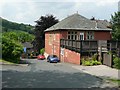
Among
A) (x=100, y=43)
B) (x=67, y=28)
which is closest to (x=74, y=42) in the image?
(x=100, y=43)

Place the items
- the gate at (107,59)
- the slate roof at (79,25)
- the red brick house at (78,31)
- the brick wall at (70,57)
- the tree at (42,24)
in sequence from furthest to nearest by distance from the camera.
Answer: the tree at (42,24), the slate roof at (79,25), the red brick house at (78,31), the brick wall at (70,57), the gate at (107,59)

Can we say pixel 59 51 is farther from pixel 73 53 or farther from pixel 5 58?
pixel 5 58

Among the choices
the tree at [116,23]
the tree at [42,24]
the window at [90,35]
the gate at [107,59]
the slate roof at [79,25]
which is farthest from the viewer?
the tree at [42,24]

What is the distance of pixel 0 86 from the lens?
560 inches

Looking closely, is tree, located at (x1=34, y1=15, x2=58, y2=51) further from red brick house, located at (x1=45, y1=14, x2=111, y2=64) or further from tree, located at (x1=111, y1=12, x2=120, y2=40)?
tree, located at (x1=111, y1=12, x2=120, y2=40)

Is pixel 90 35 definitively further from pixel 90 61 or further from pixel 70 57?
pixel 90 61

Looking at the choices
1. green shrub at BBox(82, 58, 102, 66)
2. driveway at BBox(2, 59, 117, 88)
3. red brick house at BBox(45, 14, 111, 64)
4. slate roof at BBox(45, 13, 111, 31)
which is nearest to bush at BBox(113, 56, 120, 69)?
green shrub at BBox(82, 58, 102, 66)

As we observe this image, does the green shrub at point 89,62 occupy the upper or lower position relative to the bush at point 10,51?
lower

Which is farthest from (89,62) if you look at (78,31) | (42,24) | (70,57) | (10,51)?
(42,24)

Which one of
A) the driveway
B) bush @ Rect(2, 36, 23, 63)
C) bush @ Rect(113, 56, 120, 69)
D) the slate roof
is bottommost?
the driveway

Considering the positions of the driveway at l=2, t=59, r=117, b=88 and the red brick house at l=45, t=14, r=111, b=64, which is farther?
the red brick house at l=45, t=14, r=111, b=64

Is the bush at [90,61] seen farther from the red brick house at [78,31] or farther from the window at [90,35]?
the window at [90,35]

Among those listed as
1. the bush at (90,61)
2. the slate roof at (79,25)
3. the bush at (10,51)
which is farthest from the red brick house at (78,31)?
the bush at (10,51)

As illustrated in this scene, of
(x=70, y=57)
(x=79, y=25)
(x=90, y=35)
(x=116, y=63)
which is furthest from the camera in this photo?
(x=90, y=35)
